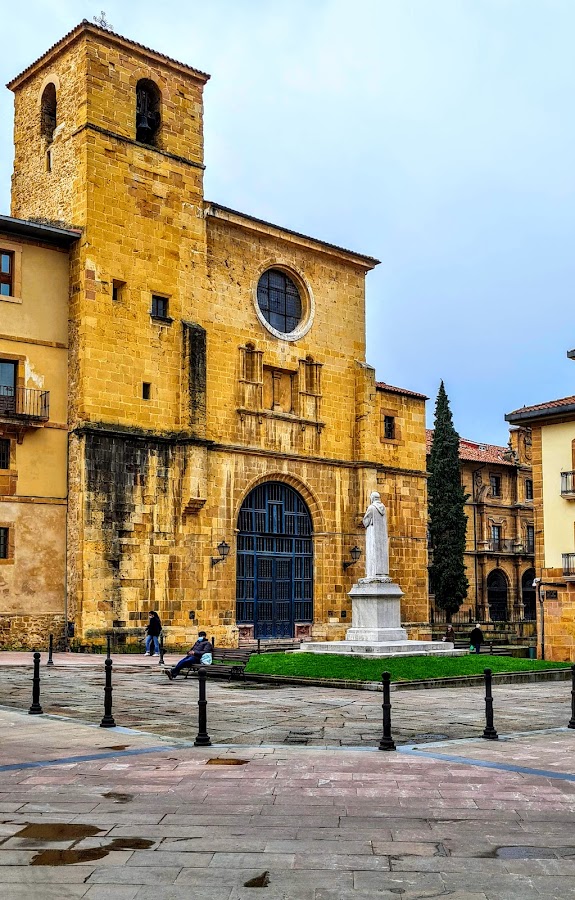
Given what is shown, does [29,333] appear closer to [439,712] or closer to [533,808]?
[439,712]

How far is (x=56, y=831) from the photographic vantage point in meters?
7.83

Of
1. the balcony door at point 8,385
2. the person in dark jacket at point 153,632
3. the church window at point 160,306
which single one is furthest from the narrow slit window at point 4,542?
the church window at point 160,306

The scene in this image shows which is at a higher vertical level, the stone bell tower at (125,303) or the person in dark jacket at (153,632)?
the stone bell tower at (125,303)

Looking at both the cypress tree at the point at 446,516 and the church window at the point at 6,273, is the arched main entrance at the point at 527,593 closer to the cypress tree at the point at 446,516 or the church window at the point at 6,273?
the cypress tree at the point at 446,516

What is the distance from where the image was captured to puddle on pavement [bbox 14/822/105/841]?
765cm

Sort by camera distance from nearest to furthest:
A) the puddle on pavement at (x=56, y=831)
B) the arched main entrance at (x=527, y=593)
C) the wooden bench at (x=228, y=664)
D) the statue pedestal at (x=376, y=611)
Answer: the puddle on pavement at (x=56, y=831), the wooden bench at (x=228, y=664), the statue pedestal at (x=376, y=611), the arched main entrance at (x=527, y=593)

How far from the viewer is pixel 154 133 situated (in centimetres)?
3644

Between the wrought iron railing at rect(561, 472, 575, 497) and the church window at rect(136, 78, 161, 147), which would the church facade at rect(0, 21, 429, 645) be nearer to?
the church window at rect(136, 78, 161, 147)

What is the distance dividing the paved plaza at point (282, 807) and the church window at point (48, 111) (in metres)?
26.2

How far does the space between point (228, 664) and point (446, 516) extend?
31764 millimetres

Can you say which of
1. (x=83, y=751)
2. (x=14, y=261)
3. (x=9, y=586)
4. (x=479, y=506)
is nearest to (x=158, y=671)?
(x=9, y=586)

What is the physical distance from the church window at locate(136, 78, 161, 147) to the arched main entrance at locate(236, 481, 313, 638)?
44.5 feet

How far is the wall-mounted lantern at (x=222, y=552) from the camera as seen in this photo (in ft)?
112

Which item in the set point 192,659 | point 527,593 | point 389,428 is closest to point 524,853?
point 192,659
